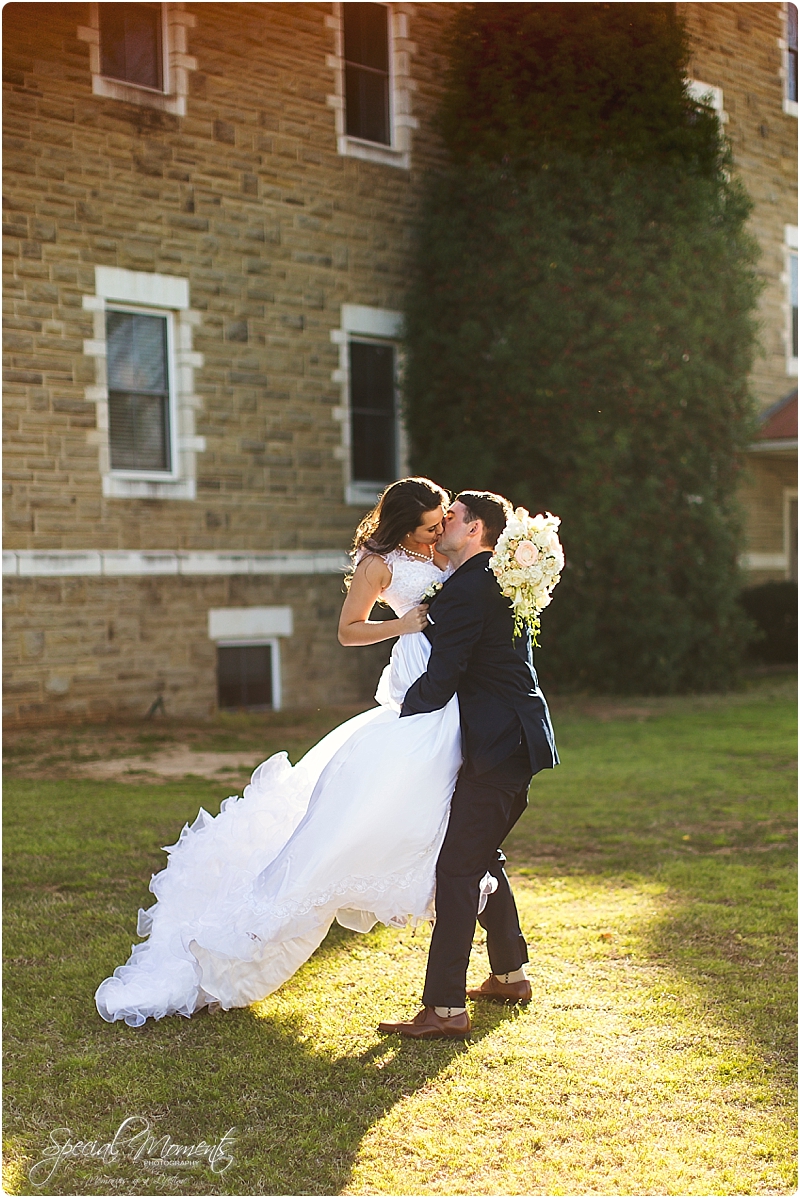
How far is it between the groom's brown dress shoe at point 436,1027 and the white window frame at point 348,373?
993cm

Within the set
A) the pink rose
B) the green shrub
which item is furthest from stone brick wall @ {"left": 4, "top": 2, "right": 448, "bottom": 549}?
the pink rose

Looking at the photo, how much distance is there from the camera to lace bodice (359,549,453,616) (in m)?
4.68

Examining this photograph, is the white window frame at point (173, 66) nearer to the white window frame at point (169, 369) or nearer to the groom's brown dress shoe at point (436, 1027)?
the white window frame at point (169, 369)

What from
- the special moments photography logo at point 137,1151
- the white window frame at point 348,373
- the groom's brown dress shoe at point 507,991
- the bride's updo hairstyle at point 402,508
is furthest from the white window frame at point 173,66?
the special moments photography logo at point 137,1151

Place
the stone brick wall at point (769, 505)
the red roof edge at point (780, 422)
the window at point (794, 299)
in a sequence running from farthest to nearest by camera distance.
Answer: the window at point (794, 299)
the stone brick wall at point (769, 505)
the red roof edge at point (780, 422)

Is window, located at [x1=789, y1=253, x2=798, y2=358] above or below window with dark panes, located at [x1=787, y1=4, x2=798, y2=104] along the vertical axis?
below

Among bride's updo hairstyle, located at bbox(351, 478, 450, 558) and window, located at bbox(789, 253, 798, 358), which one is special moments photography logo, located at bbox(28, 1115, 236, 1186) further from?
window, located at bbox(789, 253, 798, 358)

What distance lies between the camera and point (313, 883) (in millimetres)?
4258

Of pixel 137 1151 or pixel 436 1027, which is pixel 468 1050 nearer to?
pixel 436 1027

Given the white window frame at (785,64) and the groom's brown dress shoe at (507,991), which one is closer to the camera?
the groom's brown dress shoe at (507,991)

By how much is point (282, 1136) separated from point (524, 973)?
4.75ft

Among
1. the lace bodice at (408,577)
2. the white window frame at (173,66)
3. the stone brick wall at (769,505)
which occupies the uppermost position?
the white window frame at (173,66)

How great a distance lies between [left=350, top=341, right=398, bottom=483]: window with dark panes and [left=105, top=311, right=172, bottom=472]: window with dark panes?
256 cm

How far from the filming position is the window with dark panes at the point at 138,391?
12.0 m
